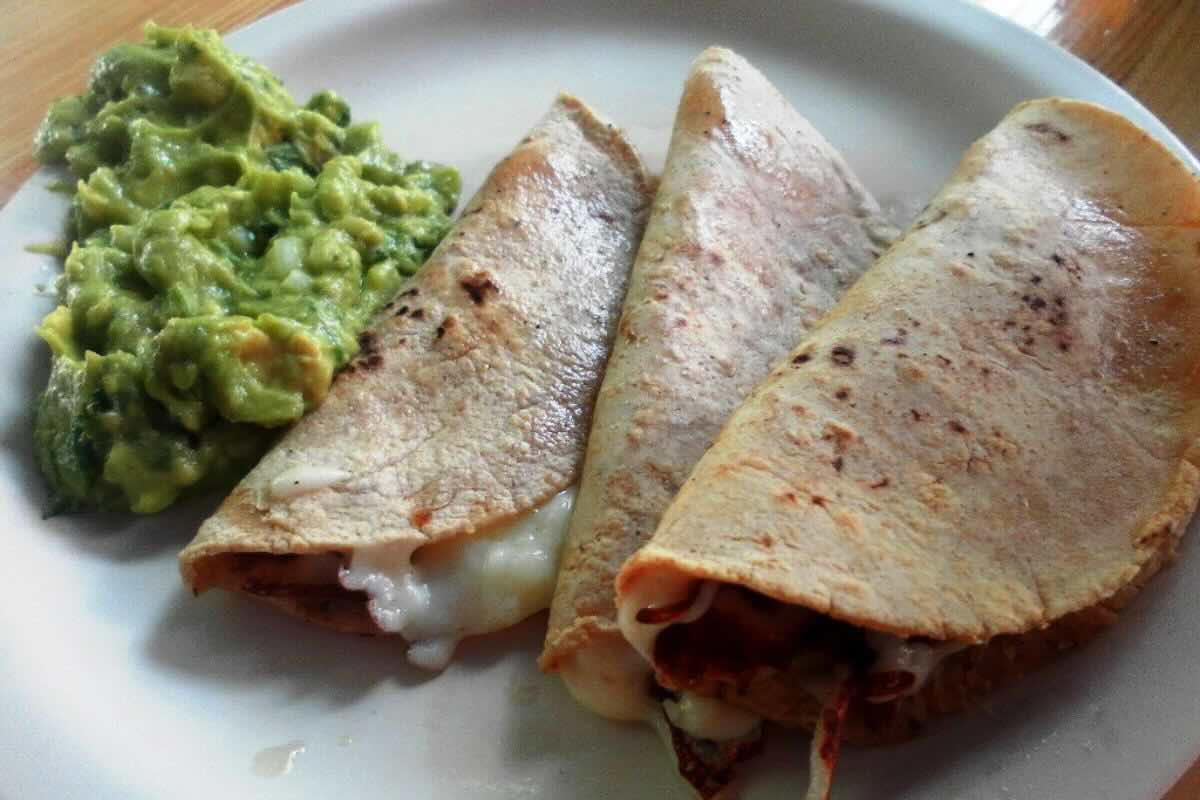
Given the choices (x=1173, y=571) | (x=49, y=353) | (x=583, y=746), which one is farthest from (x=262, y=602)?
(x=1173, y=571)

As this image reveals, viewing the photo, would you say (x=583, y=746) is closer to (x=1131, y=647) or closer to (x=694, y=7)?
(x=1131, y=647)

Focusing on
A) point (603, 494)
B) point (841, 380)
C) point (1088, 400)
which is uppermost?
point (1088, 400)

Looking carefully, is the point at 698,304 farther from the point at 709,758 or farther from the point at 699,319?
the point at 709,758

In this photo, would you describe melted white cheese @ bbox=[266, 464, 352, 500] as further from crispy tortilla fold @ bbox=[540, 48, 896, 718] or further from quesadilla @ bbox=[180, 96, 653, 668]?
crispy tortilla fold @ bbox=[540, 48, 896, 718]

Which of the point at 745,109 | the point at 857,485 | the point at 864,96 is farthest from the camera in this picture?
the point at 864,96

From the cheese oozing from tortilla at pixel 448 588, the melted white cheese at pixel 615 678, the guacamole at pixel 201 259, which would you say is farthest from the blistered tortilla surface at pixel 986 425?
the guacamole at pixel 201 259

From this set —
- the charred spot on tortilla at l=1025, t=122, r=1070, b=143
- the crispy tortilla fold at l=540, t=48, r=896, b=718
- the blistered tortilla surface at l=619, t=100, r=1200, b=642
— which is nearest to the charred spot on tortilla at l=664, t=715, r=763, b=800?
the crispy tortilla fold at l=540, t=48, r=896, b=718

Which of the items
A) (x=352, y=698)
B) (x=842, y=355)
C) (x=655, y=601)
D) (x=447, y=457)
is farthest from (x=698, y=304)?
(x=352, y=698)
